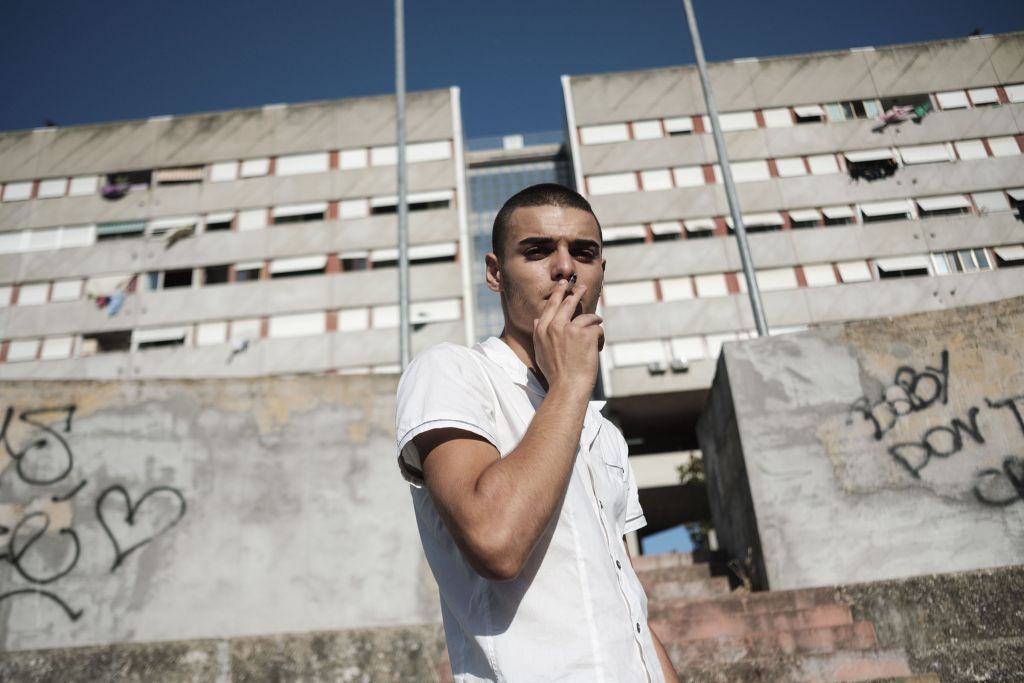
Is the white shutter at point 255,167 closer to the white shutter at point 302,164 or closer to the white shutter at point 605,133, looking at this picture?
the white shutter at point 302,164

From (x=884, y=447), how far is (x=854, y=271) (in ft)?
94.7

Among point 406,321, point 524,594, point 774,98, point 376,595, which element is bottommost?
point 524,594

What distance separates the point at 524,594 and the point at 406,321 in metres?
8.55

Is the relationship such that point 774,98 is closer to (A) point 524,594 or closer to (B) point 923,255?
(B) point 923,255

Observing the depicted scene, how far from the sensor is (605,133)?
3481 cm

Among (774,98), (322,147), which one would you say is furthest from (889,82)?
(322,147)

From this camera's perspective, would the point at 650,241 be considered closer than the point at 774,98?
Yes

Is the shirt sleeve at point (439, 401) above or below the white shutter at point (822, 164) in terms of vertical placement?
below

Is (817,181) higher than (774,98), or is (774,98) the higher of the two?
(774,98)

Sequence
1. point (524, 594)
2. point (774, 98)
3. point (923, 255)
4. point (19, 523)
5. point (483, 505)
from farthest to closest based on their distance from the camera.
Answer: point (774, 98) < point (923, 255) < point (19, 523) < point (524, 594) < point (483, 505)

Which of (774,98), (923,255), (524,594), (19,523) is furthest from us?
(774,98)

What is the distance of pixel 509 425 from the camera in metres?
1.53

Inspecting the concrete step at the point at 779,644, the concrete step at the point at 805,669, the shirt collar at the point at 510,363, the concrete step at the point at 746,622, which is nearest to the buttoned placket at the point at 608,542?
the shirt collar at the point at 510,363

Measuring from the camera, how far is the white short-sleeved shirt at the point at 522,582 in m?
1.27
